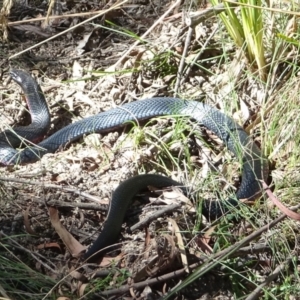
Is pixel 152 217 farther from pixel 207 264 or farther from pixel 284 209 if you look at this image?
pixel 284 209

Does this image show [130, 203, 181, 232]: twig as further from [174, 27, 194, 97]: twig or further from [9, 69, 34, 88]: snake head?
[9, 69, 34, 88]: snake head

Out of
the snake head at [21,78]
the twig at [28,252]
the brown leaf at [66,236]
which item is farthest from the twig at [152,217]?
the snake head at [21,78]

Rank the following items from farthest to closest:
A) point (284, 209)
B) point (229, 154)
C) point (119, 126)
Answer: point (119, 126)
point (229, 154)
point (284, 209)

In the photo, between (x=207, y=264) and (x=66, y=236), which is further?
(x=66, y=236)

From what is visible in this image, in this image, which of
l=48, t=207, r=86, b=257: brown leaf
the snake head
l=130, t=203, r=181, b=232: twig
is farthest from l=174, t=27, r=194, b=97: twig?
l=48, t=207, r=86, b=257: brown leaf

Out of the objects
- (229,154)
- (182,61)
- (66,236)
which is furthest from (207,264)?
(182,61)

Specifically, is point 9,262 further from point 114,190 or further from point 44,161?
point 44,161

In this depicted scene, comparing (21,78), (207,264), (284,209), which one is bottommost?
(207,264)

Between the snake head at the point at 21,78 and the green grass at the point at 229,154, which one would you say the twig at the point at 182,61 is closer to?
the green grass at the point at 229,154

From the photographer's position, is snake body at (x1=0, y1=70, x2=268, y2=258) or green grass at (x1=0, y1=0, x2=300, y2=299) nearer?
green grass at (x1=0, y1=0, x2=300, y2=299)
